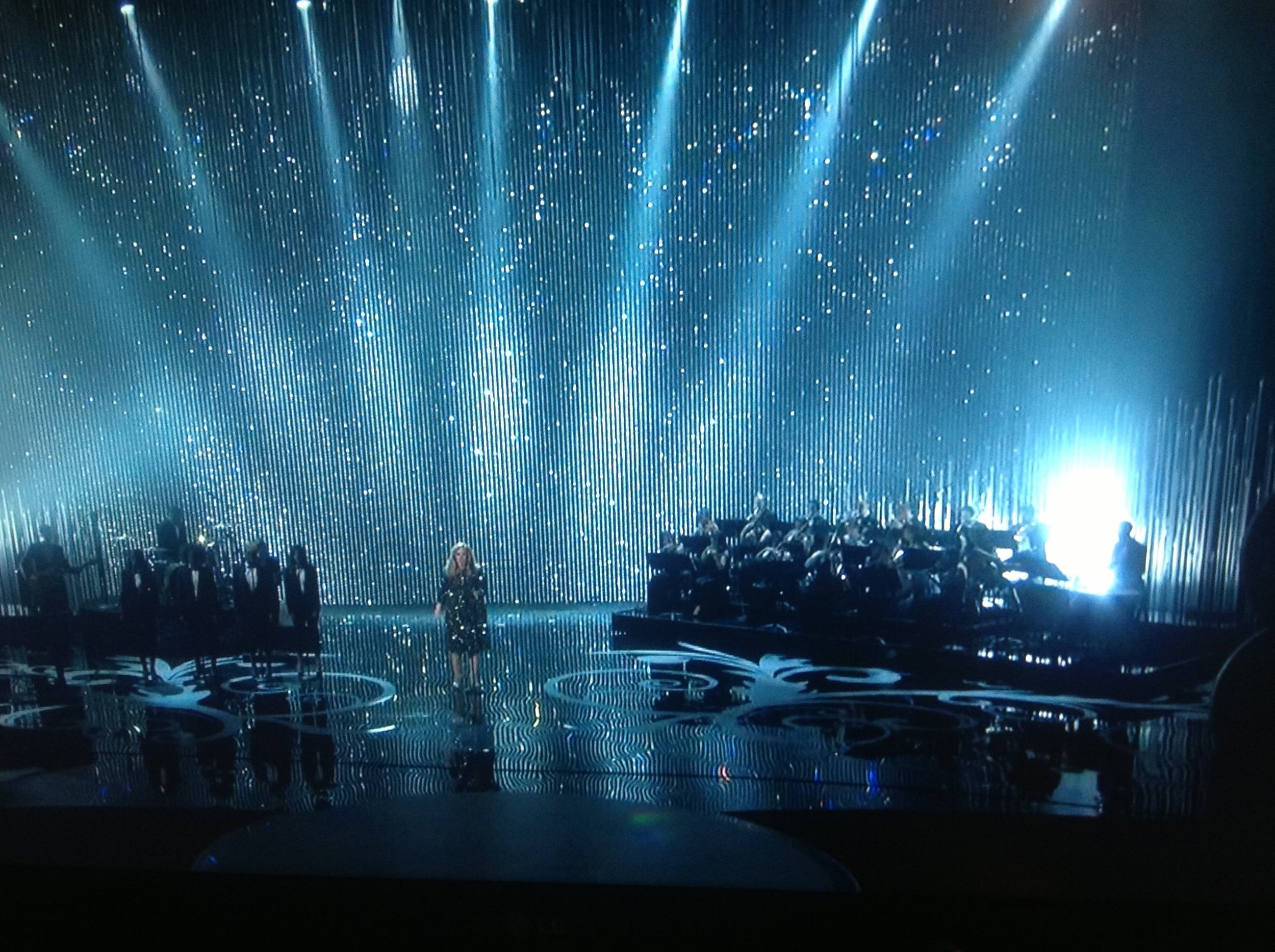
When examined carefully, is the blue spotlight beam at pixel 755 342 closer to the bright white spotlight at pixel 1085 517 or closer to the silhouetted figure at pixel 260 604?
the bright white spotlight at pixel 1085 517

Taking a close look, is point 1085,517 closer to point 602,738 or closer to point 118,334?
point 602,738

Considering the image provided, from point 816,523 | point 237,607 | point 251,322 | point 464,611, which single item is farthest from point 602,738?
point 251,322

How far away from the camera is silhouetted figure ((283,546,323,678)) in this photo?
24.2 ft

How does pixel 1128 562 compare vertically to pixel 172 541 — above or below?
above

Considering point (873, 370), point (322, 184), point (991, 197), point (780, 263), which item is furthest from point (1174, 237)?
point (322, 184)

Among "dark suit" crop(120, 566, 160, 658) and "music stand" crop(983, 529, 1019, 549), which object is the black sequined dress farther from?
"music stand" crop(983, 529, 1019, 549)

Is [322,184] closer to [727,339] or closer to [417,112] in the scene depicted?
[417,112]

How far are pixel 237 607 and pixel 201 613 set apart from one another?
0.93 ft

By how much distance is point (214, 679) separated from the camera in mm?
7426

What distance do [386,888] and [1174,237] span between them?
381 inches

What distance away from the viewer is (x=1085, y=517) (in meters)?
10.3

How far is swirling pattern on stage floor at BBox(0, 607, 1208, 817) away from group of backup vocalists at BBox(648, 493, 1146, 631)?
89 centimetres

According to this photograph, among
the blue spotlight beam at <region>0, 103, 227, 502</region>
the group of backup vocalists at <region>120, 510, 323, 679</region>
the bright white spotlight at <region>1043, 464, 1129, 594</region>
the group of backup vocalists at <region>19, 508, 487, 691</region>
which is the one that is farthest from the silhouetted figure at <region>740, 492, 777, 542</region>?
the blue spotlight beam at <region>0, 103, 227, 502</region>

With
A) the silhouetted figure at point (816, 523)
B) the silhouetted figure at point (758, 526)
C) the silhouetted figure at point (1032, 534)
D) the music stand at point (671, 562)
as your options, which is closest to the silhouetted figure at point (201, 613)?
the music stand at point (671, 562)
